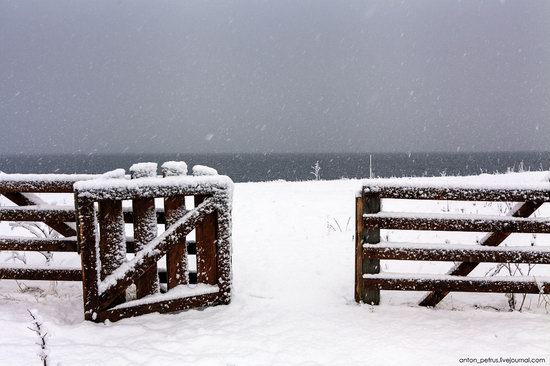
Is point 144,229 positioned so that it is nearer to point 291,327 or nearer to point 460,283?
point 291,327

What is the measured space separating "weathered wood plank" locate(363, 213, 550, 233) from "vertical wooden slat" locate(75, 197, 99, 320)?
3.04m

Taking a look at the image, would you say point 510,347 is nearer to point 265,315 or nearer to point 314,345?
point 314,345

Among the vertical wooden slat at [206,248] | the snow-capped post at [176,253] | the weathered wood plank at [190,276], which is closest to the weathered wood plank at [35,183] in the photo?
the snow-capped post at [176,253]

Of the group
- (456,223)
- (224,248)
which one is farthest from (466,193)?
(224,248)

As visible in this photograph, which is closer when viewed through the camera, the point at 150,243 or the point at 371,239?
the point at 150,243

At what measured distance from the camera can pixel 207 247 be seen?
5016 mm

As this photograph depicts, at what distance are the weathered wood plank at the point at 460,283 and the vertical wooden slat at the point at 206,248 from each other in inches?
72.5

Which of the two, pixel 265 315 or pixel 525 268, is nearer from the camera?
pixel 265 315

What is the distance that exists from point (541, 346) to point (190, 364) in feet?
10.5

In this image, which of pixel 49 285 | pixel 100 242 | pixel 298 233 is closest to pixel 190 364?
pixel 100 242

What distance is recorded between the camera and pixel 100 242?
4738 millimetres

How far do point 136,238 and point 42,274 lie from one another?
1.40 m

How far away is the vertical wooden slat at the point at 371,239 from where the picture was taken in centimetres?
490

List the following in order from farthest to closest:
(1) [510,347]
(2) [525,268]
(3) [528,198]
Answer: (2) [525,268], (3) [528,198], (1) [510,347]
